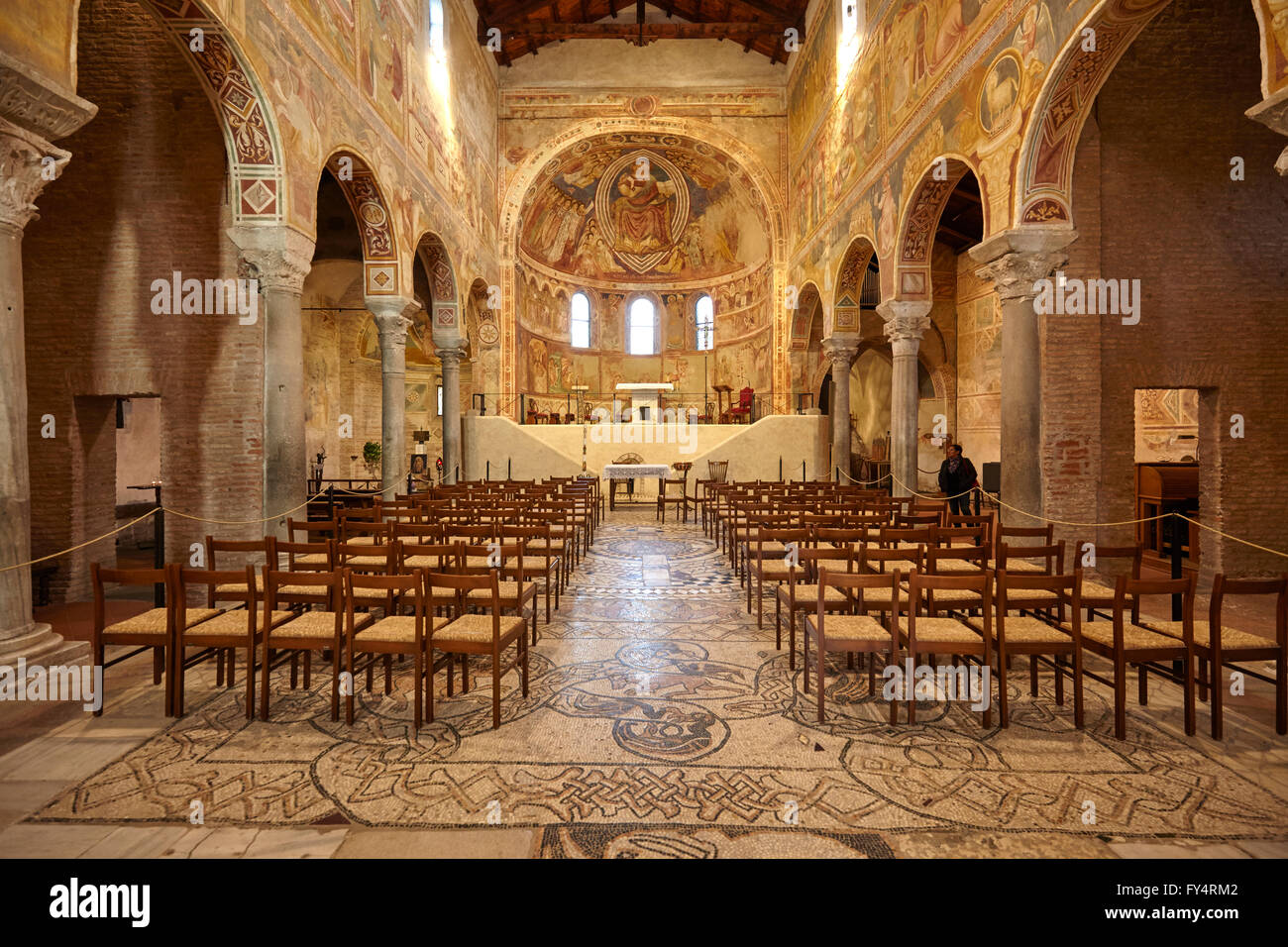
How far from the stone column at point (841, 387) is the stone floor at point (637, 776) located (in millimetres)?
12218

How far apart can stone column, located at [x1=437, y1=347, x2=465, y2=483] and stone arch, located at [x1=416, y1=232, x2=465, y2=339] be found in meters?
0.58

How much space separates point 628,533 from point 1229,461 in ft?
29.8

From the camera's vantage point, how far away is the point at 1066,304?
933 centimetres

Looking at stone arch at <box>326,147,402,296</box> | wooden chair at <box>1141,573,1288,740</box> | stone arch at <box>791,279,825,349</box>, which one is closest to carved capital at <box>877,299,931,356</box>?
wooden chair at <box>1141,573,1288,740</box>

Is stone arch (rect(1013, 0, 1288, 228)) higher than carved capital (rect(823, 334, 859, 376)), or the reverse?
stone arch (rect(1013, 0, 1288, 228))

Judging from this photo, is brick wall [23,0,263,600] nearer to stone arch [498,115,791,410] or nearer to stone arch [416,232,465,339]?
stone arch [416,232,465,339]

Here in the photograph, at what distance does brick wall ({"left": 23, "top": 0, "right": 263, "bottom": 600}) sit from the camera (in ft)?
27.9

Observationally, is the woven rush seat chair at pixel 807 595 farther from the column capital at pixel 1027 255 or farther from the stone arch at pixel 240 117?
the stone arch at pixel 240 117

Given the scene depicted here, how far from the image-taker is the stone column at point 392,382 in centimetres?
1234

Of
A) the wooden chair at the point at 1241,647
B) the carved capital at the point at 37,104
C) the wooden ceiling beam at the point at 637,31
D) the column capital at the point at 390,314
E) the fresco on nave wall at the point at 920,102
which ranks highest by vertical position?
the wooden ceiling beam at the point at 637,31

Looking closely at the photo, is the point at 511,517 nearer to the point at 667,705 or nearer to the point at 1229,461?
the point at 667,705

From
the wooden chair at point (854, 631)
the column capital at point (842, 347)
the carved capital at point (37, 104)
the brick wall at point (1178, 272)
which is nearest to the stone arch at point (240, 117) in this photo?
the carved capital at point (37, 104)

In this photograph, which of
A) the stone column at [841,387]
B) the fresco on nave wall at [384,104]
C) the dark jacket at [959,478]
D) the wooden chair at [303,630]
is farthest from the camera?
the stone column at [841,387]
